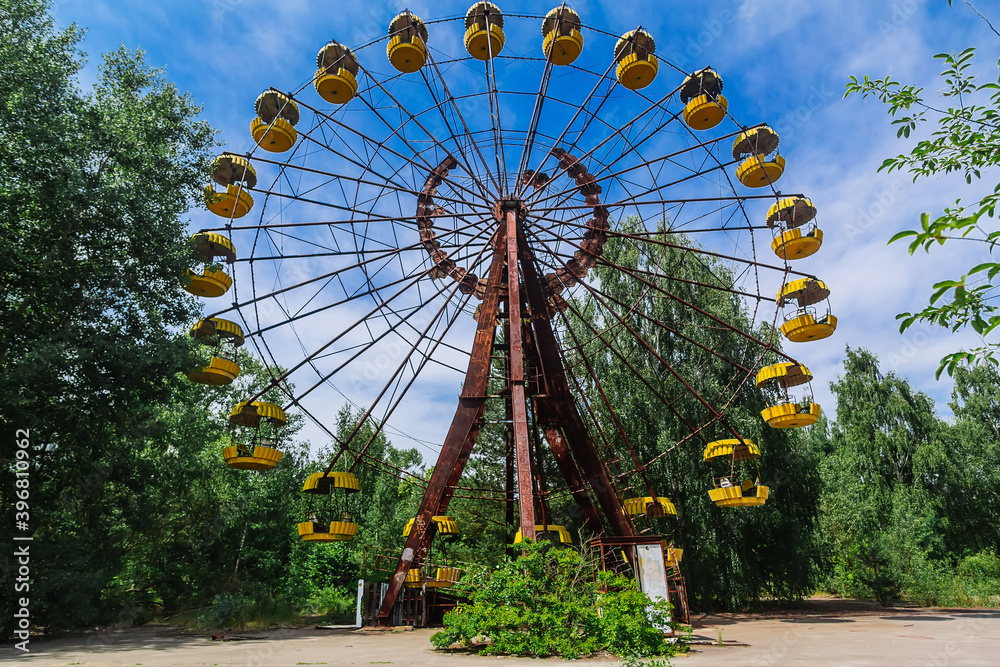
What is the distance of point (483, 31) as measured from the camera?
15.4m

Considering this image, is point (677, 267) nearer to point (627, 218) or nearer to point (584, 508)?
point (627, 218)

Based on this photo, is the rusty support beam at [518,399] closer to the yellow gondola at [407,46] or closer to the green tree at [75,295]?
the yellow gondola at [407,46]

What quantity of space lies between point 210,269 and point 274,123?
420 centimetres

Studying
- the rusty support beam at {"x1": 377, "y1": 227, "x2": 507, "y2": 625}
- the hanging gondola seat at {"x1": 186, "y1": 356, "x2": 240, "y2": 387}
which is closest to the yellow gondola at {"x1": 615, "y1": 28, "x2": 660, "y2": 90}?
the rusty support beam at {"x1": 377, "y1": 227, "x2": 507, "y2": 625}

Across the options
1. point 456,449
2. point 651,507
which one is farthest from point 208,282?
point 651,507

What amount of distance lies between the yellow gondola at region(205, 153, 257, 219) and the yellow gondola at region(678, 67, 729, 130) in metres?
12.2

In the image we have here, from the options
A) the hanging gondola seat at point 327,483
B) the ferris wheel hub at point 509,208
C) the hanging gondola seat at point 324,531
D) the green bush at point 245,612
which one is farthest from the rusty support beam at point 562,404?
the green bush at point 245,612

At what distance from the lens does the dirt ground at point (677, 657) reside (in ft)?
25.0

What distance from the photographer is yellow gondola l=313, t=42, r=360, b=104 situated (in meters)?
15.2

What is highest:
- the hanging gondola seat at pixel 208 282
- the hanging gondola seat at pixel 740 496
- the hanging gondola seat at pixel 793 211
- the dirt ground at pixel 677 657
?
the hanging gondola seat at pixel 793 211

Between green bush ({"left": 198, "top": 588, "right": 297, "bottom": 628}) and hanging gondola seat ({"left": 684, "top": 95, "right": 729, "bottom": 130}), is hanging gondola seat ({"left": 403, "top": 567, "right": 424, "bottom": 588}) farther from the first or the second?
hanging gondola seat ({"left": 684, "top": 95, "right": 729, "bottom": 130})

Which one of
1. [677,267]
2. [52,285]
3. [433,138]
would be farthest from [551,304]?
[52,285]

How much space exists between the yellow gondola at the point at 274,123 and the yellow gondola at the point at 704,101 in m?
10.7

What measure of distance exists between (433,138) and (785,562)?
745 inches
